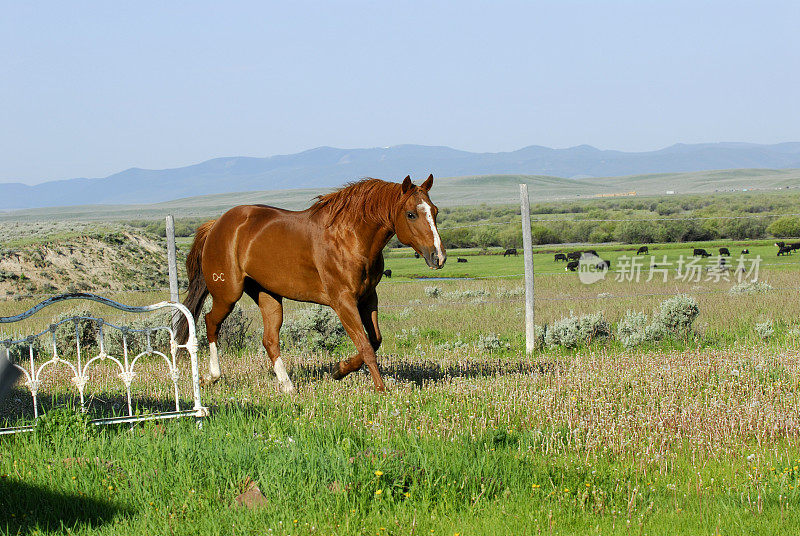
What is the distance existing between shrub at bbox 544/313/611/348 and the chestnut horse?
4.26m

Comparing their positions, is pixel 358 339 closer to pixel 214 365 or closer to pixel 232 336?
pixel 214 365

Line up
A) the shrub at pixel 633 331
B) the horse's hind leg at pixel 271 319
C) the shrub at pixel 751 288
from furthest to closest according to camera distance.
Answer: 1. the shrub at pixel 751 288
2. the shrub at pixel 633 331
3. the horse's hind leg at pixel 271 319

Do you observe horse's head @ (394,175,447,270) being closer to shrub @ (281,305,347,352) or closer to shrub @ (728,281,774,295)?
shrub @ (281,305,347,352)

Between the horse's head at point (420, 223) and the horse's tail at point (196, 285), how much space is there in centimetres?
348

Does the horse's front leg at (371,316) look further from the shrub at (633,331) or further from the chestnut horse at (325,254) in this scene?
the shrub at (633,331)

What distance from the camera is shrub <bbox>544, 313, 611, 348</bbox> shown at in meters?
11.7

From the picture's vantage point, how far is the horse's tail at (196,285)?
1002 cm

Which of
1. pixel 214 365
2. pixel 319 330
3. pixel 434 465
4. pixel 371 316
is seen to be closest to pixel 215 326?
pixel 214 365

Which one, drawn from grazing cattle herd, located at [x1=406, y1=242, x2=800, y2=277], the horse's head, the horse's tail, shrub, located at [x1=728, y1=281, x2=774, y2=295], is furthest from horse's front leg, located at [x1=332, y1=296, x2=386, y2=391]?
grazing cattle herd, located at [x1=406, y1=242, x2=800, y2=277]

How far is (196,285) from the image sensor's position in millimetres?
10109

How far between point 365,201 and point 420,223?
85cm

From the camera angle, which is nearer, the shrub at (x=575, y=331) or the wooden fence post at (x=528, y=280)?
the shrub at (x=575, y=331)

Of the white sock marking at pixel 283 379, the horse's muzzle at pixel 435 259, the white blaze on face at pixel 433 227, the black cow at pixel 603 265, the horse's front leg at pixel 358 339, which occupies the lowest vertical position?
the black cow at pixel 603 265

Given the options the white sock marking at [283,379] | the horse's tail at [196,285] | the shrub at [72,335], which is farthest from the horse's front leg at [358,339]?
the shrub at [72,335]
